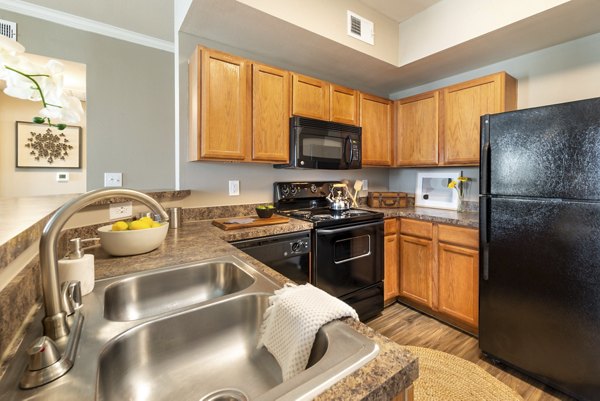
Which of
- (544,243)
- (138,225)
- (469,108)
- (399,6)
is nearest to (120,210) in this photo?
(138,225)

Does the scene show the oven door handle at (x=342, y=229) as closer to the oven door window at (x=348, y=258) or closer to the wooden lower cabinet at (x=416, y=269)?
the oven door window at (x=348, y=258)

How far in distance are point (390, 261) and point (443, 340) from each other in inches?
28.9

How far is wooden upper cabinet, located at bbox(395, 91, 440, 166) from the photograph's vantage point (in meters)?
2.64

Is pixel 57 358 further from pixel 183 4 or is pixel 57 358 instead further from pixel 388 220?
pixel 388 220

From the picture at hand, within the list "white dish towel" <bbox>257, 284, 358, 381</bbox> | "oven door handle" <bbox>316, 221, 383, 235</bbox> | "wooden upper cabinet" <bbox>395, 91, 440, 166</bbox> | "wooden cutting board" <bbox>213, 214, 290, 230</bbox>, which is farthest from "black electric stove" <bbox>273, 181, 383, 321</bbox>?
"white dish towel" <bbox>257, 284, 358, 381</bbox>

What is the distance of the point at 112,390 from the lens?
1.96 ft

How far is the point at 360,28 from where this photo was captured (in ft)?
7.25

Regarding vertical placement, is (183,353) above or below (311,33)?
below

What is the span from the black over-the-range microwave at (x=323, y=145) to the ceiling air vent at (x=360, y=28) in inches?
28.1

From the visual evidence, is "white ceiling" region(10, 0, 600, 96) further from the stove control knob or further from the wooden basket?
the stove control knob

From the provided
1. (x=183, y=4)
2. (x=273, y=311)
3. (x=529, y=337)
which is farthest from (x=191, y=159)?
(x=529, y=337)

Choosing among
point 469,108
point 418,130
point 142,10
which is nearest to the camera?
point 142,10

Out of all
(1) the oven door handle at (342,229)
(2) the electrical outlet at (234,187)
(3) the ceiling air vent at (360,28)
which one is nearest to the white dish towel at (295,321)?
(1) the oven door handle at (342,229)

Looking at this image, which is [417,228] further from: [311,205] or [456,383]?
[456,383]
